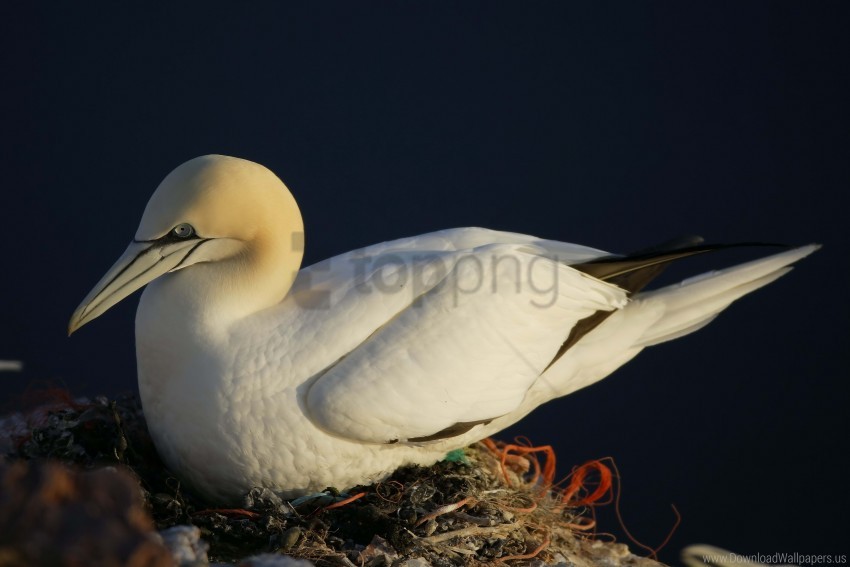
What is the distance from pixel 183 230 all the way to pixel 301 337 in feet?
1.39

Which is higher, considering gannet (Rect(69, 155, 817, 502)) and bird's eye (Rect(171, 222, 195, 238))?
bird's eye (Rect(171, 222, 195, 238))

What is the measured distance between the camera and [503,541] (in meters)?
2.90

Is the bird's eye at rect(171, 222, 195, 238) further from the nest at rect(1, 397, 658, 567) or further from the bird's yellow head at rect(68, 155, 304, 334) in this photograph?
the nest at rect(1, 397, 658, 567)

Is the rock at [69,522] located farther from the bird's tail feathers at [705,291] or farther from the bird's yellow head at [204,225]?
the bird's tail feathers at [705,291]

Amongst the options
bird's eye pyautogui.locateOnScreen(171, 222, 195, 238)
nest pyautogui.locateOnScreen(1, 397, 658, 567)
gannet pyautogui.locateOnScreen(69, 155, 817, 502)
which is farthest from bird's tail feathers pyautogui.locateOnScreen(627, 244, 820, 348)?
bird's eye pyautogui.locateOnScreen(171, 222, 195, 238)

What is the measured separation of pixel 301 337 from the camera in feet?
9.37

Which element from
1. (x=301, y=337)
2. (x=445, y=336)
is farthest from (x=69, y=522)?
(x=445, y=336)

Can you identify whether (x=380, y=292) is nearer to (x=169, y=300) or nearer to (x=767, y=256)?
(x=169, y=300)

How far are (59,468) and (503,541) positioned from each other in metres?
1.46
